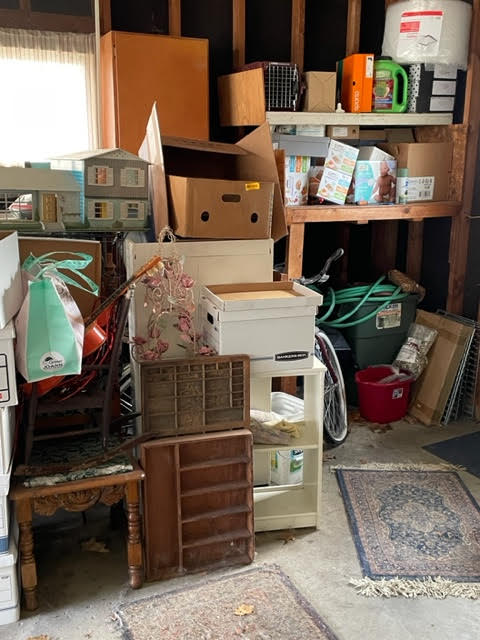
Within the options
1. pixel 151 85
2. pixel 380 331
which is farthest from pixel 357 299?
pixel 151 85

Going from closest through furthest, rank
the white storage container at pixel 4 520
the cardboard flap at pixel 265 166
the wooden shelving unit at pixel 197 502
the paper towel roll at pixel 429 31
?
the white storage container at pixel 4 520 < the wooden shelving unit at pixel 197 502 < the cardboard flap at pixel 265 166 < the paper towel roll at pixel 429 31

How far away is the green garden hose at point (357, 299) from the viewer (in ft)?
12.9

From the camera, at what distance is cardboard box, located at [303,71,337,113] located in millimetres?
3555

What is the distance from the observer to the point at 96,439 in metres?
2.50

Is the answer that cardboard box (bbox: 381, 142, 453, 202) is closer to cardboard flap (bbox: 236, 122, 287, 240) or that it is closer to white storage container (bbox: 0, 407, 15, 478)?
cardboard flap (bbox: 236, 122, 287, 240)

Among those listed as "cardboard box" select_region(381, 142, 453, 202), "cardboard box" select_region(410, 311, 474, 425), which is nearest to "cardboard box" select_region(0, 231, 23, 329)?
→ "cardboard box" select_region(381, 142, 453, 202)

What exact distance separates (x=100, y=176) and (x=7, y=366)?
853 mm

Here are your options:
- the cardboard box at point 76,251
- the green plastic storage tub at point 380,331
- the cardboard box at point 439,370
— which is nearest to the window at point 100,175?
the cardboard box at point 76,251

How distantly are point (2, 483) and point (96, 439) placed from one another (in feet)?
1.42

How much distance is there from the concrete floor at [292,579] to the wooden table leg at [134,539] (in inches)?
2.0

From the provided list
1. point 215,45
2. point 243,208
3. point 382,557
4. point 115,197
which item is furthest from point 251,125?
point 382,557

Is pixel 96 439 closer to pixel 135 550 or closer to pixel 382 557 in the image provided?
pixel 135 550

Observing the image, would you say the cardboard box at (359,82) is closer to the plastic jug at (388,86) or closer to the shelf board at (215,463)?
the plastic jug at (388,86)

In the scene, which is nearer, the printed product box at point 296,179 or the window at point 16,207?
the window at point 16,207
